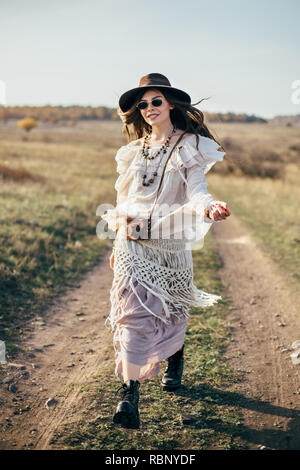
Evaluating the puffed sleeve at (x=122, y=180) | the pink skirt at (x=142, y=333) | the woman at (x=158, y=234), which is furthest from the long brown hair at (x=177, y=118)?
the pink skirt at (x=142, y=333)

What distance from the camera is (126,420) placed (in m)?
2.92

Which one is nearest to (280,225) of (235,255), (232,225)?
(232,225)

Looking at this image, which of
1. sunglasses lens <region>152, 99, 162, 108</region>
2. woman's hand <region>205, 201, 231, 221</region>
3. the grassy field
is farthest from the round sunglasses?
woman's hand <region>205, 201, 231, 221</region>

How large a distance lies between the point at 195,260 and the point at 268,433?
5.36 metres

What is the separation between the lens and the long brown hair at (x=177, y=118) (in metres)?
3.61

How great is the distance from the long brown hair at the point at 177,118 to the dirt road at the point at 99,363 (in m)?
2.01

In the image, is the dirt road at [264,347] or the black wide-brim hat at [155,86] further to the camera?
the black wide-brim hat at [155,86]

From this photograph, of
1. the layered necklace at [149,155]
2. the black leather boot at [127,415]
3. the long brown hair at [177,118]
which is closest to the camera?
the black leather boot at [127,415]

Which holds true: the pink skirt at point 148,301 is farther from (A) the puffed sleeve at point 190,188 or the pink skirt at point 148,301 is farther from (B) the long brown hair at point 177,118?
(B) the long brown hair at point 177,118

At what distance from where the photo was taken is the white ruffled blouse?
11.1 ft

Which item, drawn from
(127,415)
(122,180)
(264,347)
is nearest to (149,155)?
(122,180)

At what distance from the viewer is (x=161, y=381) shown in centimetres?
386

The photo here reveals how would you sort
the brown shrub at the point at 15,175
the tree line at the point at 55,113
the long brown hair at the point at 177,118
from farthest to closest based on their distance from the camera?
the tree line at the point at 55,113
the brown shrub at the point at 15,175
the long brown hair at the point at 177,118
